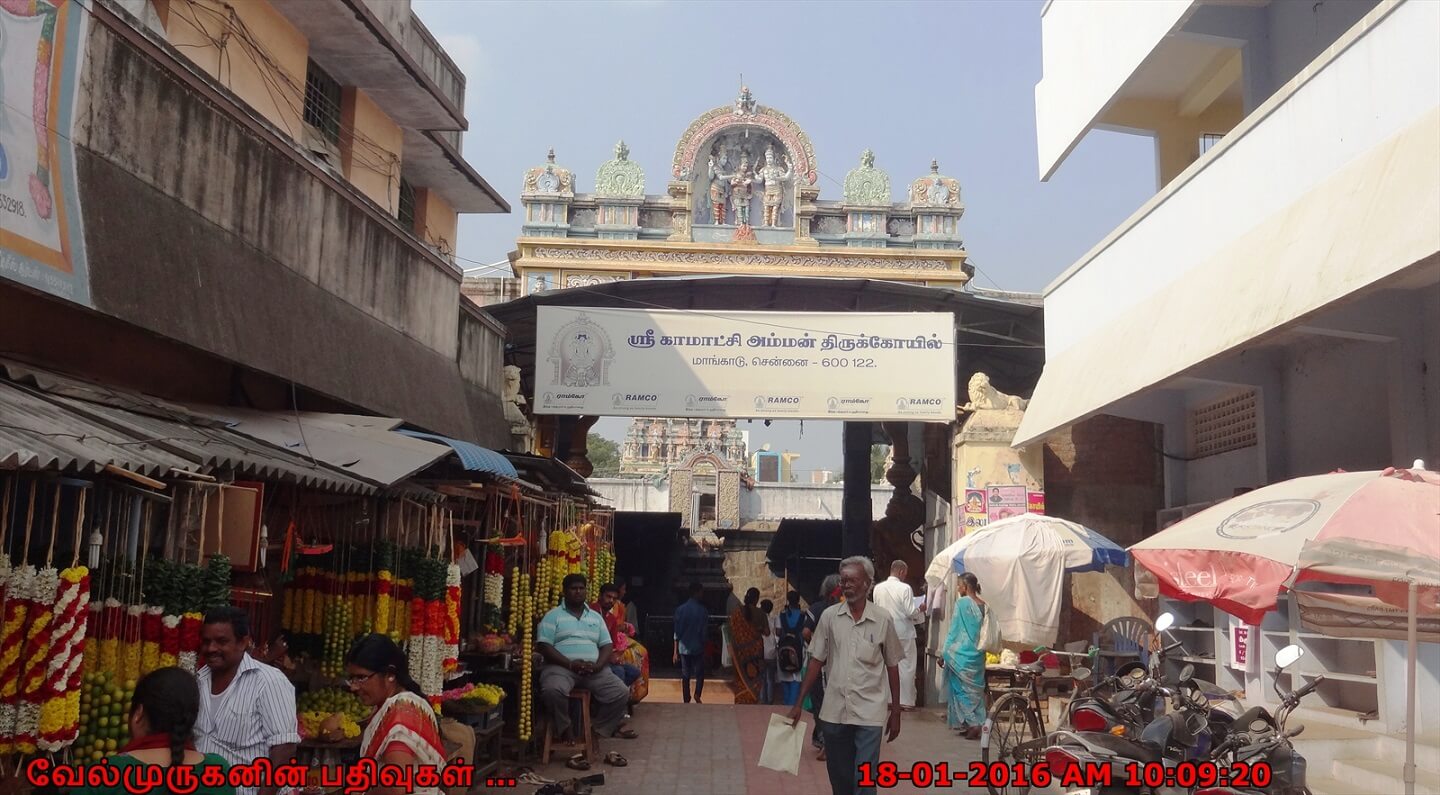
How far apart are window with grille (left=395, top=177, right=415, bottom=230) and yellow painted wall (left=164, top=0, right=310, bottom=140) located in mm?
4015

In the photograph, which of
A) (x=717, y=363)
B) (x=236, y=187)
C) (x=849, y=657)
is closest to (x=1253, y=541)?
(x=849, y=657)

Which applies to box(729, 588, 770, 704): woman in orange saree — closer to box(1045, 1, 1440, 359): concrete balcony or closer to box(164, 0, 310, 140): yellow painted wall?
box(1045, 1, 1440, 359): concrete balcony

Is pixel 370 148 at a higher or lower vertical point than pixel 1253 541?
higher

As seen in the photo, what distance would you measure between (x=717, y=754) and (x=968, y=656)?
2433mm

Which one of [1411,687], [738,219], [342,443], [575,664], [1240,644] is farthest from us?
[738,219]

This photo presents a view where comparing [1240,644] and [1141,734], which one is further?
[1240,644]

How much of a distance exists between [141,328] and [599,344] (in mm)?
8423

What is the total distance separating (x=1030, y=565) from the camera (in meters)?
11.0

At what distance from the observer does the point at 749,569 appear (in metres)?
29.5

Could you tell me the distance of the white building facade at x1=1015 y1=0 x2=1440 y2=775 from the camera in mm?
6820

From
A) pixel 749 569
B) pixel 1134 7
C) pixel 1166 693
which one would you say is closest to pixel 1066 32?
pixel 1134 7

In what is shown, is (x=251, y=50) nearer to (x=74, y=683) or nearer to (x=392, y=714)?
(x=74, y=683)

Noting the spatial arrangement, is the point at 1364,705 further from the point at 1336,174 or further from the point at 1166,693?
the point at 1336,174

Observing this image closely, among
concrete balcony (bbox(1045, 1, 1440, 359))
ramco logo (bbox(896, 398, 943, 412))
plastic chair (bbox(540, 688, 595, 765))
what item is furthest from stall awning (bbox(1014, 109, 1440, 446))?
plastic chair (bbox(540, 688, 595, 765))
